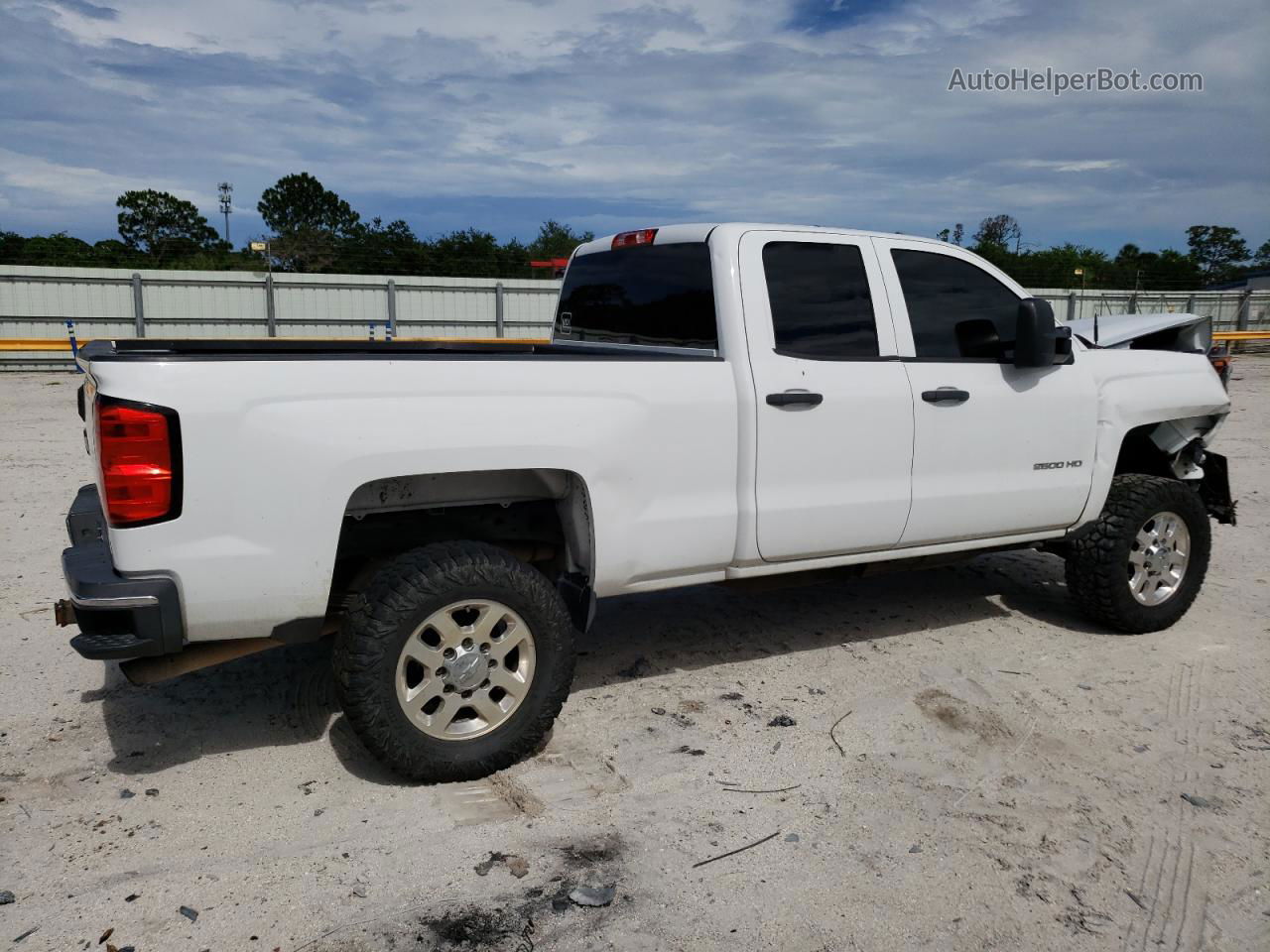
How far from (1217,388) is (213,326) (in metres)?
22.4

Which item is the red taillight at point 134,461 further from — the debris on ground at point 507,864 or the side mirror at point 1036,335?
the side mirror at point 1036,335

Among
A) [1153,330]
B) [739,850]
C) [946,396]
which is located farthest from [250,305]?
[739,850]

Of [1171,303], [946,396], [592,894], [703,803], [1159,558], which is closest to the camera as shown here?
[592,894]

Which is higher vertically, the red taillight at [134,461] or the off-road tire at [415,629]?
the red taillight at [134,461]

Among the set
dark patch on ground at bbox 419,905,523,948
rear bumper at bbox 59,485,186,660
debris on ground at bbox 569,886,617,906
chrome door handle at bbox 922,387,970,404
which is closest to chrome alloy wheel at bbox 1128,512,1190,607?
chrome door handle at bbox 922,387,970,404

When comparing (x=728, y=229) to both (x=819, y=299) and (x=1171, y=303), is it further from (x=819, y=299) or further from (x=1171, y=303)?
(x=1171, y=303)

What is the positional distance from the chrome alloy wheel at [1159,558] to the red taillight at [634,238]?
292cm

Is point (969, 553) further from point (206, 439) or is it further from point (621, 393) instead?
point (206, 439)

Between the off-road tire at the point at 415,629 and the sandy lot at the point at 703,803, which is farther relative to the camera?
the off-road tire at the point at 415,629

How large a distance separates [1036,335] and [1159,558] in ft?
5.35

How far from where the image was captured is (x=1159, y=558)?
5.14 meters

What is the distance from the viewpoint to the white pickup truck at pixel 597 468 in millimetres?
2988

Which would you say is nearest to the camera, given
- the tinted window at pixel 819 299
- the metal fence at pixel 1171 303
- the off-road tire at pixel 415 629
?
the off-road tire at pixel 415 629

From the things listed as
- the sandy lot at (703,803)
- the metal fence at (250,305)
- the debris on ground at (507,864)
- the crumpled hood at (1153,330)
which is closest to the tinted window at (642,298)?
the sandy lot at (703,803)
